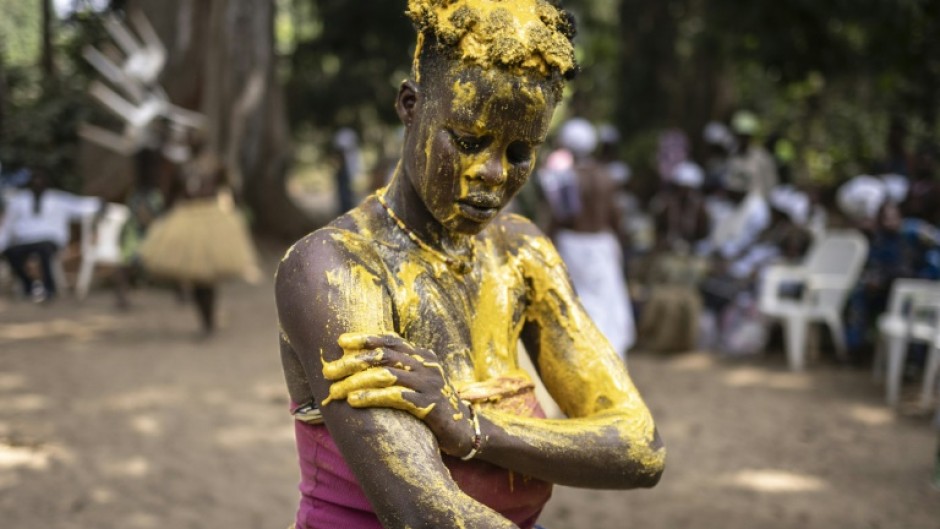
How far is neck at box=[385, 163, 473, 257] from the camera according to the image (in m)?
1.83

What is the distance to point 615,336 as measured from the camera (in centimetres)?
749

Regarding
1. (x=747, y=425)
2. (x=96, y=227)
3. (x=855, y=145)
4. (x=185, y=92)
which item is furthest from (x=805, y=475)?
(x=185, y=92)

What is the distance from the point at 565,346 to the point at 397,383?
22.0 inches

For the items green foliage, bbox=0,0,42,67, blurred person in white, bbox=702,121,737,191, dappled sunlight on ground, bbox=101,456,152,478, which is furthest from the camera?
green foliage, bbox=0,0,42,67

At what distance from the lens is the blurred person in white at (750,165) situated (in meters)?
11.1

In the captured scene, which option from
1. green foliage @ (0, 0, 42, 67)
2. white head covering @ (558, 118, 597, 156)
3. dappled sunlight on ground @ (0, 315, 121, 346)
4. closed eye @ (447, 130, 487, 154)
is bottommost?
dappled sunlight on ground @ (0, 315, 121, 346)

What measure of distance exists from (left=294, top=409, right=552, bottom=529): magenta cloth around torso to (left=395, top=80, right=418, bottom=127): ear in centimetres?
63

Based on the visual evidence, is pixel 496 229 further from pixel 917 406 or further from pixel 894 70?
pixel 894 70

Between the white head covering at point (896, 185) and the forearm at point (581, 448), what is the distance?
8.01 m

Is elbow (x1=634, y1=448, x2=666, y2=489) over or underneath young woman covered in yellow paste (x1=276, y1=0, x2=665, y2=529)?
underneath

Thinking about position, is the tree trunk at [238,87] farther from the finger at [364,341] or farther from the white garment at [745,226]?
the finger at [364,341]

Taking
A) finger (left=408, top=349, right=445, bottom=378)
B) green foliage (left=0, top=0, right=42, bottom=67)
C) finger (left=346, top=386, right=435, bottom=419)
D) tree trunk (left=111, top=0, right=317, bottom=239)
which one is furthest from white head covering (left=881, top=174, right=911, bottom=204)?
green foliage (left=0, top=0, right=42, bottom=67)

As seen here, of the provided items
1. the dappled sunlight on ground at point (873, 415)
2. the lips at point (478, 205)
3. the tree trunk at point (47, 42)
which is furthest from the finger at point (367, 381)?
the tree trunk at point (47, 42)

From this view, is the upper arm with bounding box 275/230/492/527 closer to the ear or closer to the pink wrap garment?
the pink wrap garment
